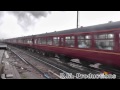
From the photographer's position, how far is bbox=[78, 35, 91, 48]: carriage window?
40.4 ft

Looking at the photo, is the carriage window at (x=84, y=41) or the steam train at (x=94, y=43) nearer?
the steam train at (x=94, y=43)

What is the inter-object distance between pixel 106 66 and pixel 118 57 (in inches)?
68.3

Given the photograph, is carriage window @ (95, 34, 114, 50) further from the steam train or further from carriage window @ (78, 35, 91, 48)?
carriage window @ (78, 35, 91, 48)

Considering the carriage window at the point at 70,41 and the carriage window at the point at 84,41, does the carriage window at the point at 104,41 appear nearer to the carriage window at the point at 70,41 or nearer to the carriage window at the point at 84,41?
the carriage window at the point at 84,41

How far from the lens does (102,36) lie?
36.2 ft

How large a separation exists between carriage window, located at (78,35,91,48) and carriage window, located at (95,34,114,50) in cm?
87

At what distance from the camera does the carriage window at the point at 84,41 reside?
12327mm

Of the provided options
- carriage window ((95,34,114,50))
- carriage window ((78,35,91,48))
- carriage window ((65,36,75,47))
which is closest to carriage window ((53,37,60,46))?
carriage window ((65,36,75,47))

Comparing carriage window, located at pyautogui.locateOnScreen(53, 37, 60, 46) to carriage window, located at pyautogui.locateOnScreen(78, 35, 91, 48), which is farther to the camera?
carriage window, located at pyautogui.locateOnScreen(53, 37, 60, 46)

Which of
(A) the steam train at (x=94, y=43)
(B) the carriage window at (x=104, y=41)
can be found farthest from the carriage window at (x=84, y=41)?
(B) the carriage window at (x=104, y=41)

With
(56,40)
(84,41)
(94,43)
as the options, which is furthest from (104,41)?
(56,40)

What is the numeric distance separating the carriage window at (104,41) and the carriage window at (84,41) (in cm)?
87
